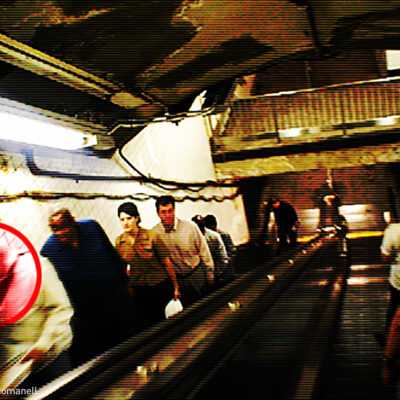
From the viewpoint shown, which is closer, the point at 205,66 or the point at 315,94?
the point at 205,66

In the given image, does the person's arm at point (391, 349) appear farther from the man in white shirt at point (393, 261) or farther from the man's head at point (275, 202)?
the man's head at point (275, 202)

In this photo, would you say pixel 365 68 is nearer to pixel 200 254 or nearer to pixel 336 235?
pixel 336 235

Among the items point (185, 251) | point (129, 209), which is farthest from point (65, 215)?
point (185, 251)

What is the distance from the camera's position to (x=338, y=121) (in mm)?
6523

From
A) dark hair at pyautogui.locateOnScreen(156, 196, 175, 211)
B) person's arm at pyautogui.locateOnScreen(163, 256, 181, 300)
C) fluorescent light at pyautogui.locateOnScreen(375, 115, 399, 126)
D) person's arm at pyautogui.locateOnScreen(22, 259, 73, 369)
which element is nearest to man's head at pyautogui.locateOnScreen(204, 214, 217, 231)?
dark hair at pyautogui.locateOnScreen(156, 196, 175, 211)

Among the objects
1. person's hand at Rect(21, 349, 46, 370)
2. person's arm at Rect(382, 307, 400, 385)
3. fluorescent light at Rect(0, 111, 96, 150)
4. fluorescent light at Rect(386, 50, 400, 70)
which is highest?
fluorescent light at Rect(386, 50, 400, 70)

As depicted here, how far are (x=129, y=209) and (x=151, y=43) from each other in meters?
1.31

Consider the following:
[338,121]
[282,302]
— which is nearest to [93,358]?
[282,302]

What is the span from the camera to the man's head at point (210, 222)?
451 cm

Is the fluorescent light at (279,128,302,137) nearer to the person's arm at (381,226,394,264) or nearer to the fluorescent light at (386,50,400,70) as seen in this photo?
the fluorescent light at (386,50,400,70)

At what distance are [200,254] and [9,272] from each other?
2.18 meters

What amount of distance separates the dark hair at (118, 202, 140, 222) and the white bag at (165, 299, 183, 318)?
0.75m

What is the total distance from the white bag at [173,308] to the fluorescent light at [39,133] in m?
1.42

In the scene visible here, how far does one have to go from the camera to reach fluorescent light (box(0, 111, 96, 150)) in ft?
6.71
